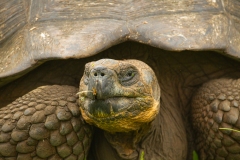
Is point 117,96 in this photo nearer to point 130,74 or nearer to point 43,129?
point 130,74

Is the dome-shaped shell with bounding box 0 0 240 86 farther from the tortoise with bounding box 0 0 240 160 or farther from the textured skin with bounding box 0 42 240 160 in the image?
the textured skin with bounding box 0 42 240 160

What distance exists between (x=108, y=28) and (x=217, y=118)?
1019 millimetres

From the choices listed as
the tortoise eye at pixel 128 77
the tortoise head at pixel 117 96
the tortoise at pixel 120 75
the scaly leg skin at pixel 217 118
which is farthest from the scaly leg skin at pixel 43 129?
the scaly leg skin at pixel 217 118

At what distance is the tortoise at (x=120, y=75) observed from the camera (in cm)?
335

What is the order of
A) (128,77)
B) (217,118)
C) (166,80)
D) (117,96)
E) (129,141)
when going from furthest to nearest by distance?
1. (166,80)
2. (217,118)
3. (129,141)
4. (128,77)
5. (117,96)

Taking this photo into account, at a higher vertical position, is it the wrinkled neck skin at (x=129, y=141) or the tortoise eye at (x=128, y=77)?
the tortoise eye at (x=128, y=77)

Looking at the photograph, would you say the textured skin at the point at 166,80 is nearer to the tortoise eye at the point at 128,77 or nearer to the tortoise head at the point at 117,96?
the tortoise head at the point at 117,96

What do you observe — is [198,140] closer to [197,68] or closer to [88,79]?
[197,68]

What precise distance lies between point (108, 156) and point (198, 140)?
29.4 inches

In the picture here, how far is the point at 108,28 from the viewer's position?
347cm

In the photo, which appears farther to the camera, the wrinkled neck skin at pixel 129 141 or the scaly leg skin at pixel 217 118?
the scaly leg skin at pixel 217 118

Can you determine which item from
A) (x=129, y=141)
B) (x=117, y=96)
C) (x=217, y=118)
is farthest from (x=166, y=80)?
(x=117, y=96)

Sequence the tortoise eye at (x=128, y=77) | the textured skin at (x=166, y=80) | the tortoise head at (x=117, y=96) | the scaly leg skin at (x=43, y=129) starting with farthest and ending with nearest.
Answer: the textured skin at (x=166, y=80)
the scaly leg skin at (x=43, y=129)
the tortoise eye at (x=128, y=77)
the tortoise head at (x=117, y=96)

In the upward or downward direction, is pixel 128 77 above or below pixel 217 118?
above
